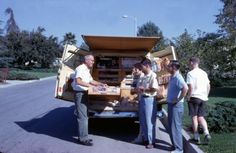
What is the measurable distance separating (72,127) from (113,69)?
6.41ft

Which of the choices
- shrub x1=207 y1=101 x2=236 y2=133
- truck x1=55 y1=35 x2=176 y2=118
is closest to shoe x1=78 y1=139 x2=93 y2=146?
truck x1=55 y1=35 x2=176 y2=118

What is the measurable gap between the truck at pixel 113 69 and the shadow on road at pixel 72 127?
2.47ft

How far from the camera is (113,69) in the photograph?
40.8 ft

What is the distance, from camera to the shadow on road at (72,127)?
1089 centimetres

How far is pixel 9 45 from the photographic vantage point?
214ft

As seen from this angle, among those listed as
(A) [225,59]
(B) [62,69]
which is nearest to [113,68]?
(B) [62,69]

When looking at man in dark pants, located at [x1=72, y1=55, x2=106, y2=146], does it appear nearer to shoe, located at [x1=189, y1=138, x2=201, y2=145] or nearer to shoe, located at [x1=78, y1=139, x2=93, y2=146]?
shoe, located at [x1=78, y1=139, x2=93, y2=146]

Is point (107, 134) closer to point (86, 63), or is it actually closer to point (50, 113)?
point (86, 63)

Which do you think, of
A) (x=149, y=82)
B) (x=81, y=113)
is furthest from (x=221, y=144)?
(x=81, y=113)

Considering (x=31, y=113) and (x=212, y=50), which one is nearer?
(x=31, y=113)

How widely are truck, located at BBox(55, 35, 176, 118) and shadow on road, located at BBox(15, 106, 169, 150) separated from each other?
75cm

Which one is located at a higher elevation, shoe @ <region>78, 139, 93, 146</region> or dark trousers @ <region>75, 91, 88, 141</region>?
dark trousers @ <region>75, 91, 88, 141</region>

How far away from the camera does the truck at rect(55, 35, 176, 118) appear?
10594 mm

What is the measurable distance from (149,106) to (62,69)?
280cm
